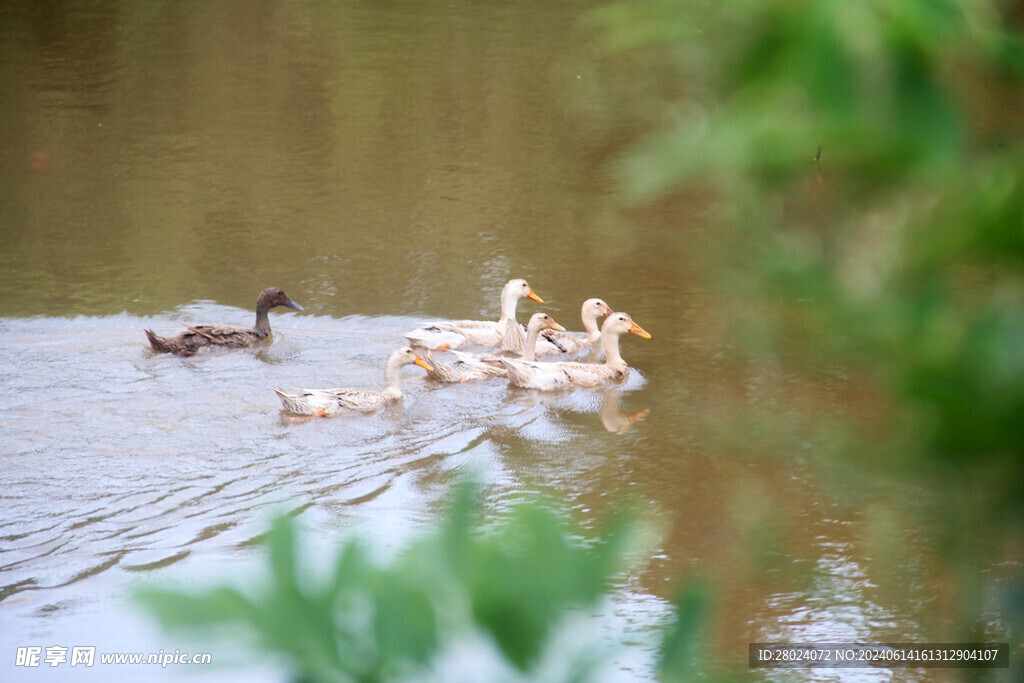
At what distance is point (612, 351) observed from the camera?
8211mm

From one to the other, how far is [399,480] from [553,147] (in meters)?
7.80

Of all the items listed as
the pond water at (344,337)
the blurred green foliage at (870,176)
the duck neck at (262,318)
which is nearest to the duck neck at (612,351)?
the pond water at (344,337)

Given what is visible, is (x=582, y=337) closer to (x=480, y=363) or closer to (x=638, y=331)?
(x=638, y=331)

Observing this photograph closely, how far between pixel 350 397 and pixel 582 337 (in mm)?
2434

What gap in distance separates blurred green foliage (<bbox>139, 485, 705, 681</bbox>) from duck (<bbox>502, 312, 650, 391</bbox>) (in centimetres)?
747

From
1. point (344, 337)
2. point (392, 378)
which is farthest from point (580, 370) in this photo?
point (344, 337)

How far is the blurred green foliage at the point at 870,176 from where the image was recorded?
0.45 meters

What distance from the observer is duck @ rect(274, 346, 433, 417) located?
7.16 m

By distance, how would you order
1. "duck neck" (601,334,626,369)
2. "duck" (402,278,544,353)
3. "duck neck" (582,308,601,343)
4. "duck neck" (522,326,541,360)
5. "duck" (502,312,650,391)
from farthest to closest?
"duck neck" (582,308,601,343) → "duck" (402,278,544,353) → "duck neck" (522,326,541,360) → "duck neck" (601,334,626,369) → "duck" (502,312,650,391)

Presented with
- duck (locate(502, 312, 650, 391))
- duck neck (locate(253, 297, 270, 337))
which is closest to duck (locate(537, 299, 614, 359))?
duck (locate(502, 312, 650, 391))

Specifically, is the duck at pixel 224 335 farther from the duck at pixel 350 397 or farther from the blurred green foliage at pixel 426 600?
the blurred green foliage at pixel 426 600

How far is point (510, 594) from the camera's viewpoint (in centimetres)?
52

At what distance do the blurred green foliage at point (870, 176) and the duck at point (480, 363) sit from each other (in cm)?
757

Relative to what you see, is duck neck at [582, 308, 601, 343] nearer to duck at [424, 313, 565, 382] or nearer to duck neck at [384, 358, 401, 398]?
duck at [424, 313, 565, 382]
